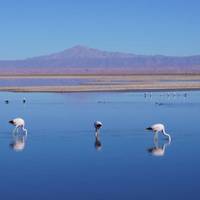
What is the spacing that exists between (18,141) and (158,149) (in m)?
3.92

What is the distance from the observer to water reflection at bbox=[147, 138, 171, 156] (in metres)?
14.3

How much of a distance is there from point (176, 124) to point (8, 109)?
9.26 m

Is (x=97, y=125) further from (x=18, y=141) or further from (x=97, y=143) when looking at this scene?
(x=18, y=141)

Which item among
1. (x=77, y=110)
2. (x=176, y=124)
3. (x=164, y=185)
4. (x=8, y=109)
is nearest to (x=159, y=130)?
(x=176, y=124)

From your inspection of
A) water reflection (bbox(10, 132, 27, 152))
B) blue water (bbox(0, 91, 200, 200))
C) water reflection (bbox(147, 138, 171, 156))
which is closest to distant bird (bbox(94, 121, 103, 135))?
blue water (bbox(0, 91, 200, 200))

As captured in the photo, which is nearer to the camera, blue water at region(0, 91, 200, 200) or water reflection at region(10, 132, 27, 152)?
blue water at region(0, 91, 200, 200)

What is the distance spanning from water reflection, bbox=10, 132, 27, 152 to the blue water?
3cm

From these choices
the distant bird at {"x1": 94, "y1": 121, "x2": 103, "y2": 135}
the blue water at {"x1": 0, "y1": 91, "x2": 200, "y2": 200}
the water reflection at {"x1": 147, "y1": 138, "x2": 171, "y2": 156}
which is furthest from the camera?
the distant bird at {"x1": 94, "y1": 121, "x2": 103, "y2": 135}

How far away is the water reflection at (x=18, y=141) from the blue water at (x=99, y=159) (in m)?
0.03

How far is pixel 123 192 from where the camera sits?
33.9 ft

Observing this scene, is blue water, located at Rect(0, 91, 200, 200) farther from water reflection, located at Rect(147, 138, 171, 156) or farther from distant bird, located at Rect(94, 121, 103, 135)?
distant bird, located at Rect(94, 121, 103, 135)

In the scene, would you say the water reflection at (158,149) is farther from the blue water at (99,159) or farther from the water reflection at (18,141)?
the water reflection at (18,141)

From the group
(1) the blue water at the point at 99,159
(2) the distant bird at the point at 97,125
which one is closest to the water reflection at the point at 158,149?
(1) the blue water at the point at 99,159

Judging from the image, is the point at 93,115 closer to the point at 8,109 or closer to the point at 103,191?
the point at 8,109
